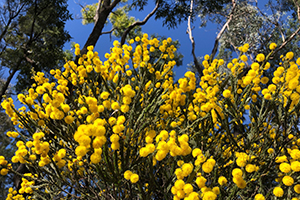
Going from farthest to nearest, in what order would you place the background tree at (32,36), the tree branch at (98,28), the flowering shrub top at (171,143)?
the background tree at (32,36), the tree branch at (98,28), the flowering shrub top at (171,143)

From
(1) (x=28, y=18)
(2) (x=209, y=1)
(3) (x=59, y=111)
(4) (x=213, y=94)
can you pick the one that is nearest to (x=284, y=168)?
(4) (x=213, y=94)

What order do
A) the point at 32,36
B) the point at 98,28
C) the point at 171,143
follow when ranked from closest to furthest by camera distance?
the point at 171,143 → the point at 98,28 → the point at 32,36

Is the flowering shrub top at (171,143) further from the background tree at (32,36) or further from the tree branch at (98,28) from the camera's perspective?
the background tree at (32,36)

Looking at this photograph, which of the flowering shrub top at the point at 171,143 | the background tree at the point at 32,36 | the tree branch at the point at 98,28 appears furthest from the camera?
the background tree at the point at 32,36

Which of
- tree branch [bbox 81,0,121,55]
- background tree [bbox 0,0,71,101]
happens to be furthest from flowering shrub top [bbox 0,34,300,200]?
background tree [bbox 0,0,71,101]

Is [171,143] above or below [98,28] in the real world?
below

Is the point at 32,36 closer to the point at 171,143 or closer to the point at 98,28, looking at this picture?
the point at 98,28

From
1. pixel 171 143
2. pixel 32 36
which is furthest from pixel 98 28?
pixel 171 143

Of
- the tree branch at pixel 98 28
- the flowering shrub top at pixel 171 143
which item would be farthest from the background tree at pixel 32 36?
the flowering shrub top at pixel 171 143

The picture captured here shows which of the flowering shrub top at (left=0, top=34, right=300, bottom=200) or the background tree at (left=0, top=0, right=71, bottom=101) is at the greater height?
the background tree at (left=0, top=0, right=71, bottom=101)

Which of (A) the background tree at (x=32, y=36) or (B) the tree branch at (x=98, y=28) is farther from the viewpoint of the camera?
(A) the background tree at (x=32, y=36)

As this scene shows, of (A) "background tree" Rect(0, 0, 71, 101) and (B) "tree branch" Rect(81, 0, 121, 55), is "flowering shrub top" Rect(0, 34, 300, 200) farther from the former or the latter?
(A) "background tree" Rect(0, 0, 71, 101)

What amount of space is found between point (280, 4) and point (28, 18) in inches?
416

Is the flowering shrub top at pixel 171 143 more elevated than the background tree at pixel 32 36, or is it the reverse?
the background tree at pixel 32 36
